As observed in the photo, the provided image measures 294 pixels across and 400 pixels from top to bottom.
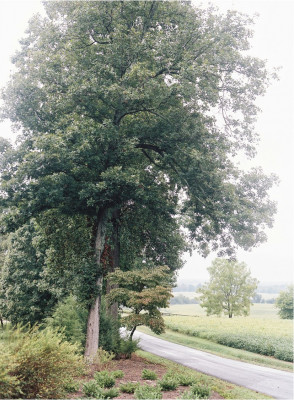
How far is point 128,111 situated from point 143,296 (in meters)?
8.45

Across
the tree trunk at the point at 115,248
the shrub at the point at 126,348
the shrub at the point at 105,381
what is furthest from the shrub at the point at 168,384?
the tree trunk at the point at 115,248

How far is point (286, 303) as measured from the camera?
67562mm

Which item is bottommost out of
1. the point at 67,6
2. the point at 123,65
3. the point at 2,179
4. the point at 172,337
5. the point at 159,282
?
the point at 172,337

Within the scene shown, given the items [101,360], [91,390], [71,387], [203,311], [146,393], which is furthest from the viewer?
[203,311]

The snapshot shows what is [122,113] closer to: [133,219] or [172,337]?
[133,219]

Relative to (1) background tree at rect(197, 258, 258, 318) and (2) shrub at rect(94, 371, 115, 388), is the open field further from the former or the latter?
(2) shrub at rect(94, 371, 115, 388)

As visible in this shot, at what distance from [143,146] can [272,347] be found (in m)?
15.3

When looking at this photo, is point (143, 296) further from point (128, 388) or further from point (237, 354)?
point (237, 354)

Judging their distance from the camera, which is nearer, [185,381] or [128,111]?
[185,381]

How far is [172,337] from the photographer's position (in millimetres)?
29641

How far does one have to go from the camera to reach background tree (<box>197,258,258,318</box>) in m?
57.8

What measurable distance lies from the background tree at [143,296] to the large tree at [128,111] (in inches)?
54.2

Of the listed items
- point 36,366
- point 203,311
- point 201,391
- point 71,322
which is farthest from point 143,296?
point 203,311

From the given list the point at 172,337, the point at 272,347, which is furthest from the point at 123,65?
the point at 172,337
